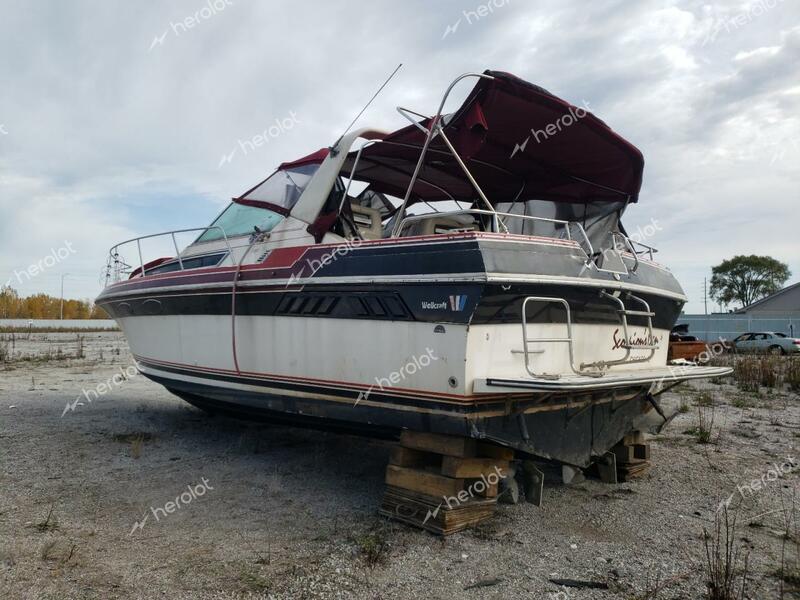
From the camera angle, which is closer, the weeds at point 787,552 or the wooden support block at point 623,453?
the weeds at point 787,552

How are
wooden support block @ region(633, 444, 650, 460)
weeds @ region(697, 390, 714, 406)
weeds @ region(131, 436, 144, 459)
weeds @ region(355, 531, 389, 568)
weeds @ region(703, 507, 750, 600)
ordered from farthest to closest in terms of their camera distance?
weeds @ region(697, 390, 714, 406)
weeds @ region(131, 436, 144, 459)
wooden support block @ region(633, 444, 650, 460)
weeds @ region(355, 531, 389, 568)
weeds @ region(703, 507, 750, 600)

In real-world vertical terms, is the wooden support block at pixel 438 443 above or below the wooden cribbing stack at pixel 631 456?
above

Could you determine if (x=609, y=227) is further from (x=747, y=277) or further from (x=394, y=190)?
(x=747, y=277)

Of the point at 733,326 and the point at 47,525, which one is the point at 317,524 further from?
the point at 733,326

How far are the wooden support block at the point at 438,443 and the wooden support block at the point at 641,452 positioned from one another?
7.43 feet

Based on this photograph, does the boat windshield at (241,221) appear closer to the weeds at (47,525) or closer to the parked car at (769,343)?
the weeds at (47,525)

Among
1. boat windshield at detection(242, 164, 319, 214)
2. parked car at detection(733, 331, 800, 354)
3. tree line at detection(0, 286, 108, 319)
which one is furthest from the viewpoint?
tree line at detection(0, 286, 108, 319)

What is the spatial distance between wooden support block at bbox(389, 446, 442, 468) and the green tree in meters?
63.5

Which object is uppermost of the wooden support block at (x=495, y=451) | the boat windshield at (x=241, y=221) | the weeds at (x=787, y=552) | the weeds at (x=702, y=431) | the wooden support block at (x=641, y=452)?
the boat windshield at (x=241, y=221)

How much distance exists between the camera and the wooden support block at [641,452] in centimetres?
514

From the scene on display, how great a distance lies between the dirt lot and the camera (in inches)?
114

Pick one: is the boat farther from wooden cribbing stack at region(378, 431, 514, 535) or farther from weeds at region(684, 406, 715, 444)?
weeds at region(684, 406, 715, 444)

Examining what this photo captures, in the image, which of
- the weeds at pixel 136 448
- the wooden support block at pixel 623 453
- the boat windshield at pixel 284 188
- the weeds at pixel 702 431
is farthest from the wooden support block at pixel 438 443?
→ the weeds at pixel 702 431

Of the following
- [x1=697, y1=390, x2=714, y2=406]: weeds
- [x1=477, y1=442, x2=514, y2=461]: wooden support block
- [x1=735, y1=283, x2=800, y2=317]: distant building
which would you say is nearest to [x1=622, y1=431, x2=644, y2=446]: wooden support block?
[x1=477, y1=442, x2=514, y2=461]: wooden support block
